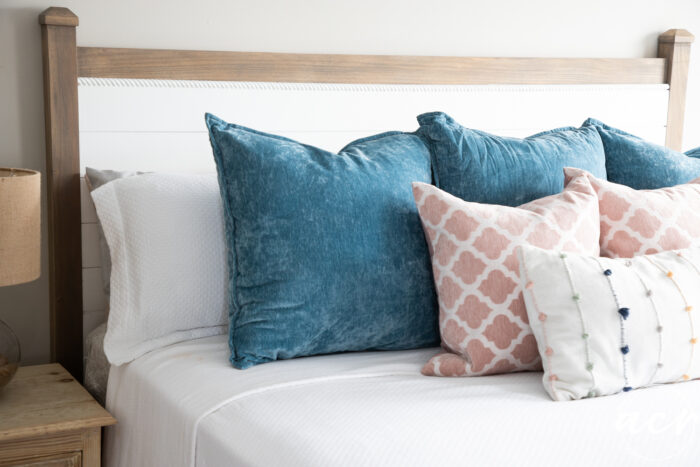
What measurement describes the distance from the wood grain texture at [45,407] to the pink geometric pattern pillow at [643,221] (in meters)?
1.09

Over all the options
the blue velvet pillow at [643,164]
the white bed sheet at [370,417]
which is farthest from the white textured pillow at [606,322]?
the blue velvet pillow at [643,164]

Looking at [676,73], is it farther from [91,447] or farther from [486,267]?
[91,447]

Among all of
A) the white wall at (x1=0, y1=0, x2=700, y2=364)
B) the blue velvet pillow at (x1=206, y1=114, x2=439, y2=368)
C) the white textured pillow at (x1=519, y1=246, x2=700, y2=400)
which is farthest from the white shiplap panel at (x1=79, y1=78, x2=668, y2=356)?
the white textured pillow at (x1=519, y1=246, x2=700, y2=400)

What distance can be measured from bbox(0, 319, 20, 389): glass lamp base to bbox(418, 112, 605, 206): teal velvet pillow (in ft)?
3.19

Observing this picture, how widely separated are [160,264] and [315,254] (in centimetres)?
36

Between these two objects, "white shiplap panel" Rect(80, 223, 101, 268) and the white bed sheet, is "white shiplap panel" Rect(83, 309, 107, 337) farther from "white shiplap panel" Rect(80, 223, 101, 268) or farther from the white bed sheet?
the white bed sheet

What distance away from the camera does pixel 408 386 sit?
145cm

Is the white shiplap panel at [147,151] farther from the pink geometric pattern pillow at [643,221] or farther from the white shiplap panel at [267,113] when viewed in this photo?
the pink geometric pattern pillow at [643,221]

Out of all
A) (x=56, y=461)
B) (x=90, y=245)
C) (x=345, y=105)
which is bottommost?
(x=56, y=461)

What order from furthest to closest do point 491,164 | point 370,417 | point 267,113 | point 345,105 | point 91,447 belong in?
1. point 345,105
2. point 267,113
3. point 491,164
4. point 91,447
5. point 370,417

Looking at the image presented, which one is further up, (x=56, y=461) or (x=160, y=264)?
(x=160, y=264)

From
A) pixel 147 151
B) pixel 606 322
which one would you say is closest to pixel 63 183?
pixel 147 151

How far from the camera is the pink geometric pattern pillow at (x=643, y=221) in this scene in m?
1.67

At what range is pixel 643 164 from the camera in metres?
2.00
